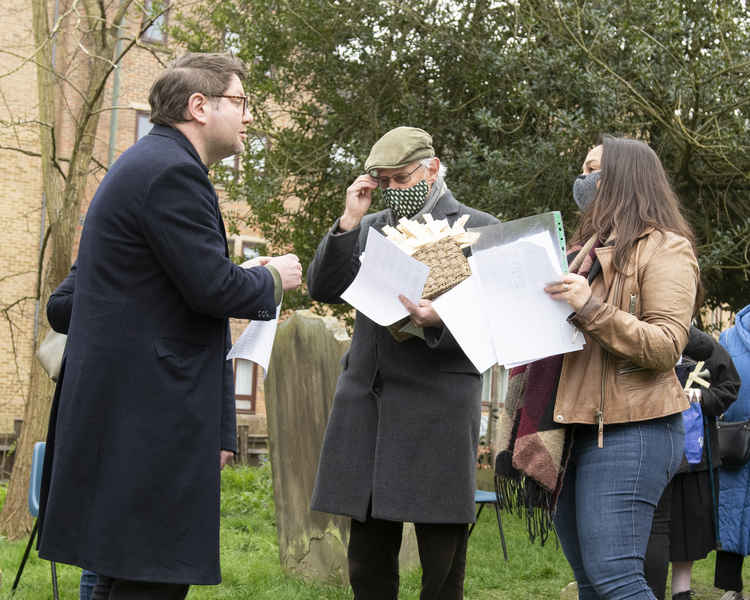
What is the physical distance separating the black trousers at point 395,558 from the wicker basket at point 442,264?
0.94m

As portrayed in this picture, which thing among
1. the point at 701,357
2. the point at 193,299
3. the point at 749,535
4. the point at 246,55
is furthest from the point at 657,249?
the point at 246,55

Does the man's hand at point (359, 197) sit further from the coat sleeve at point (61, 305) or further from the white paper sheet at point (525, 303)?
the coat sleeve at point (61, 305)

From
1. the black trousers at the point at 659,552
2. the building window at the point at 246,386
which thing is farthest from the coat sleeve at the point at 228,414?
the building window at the point at 246,386

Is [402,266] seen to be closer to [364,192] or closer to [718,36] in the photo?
[364,192]

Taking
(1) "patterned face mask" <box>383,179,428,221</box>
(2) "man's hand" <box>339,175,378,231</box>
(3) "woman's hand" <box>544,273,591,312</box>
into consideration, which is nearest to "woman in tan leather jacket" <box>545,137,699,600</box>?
(3) "woman's hand" <box>544,273,591,312</box>

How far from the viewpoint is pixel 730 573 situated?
615 cm

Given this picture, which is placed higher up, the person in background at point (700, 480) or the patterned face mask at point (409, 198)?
the patterned face mask at point (409, 198)

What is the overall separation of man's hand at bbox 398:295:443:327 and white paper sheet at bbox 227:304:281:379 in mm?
462

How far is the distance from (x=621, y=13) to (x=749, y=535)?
5109mm

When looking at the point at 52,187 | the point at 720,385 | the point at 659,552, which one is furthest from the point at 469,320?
the point at 52,187

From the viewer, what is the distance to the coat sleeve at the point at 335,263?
3.60 meters

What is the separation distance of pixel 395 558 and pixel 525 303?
1281 mm

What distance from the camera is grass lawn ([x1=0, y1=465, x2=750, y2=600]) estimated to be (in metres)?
5.48

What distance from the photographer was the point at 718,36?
852 cm
